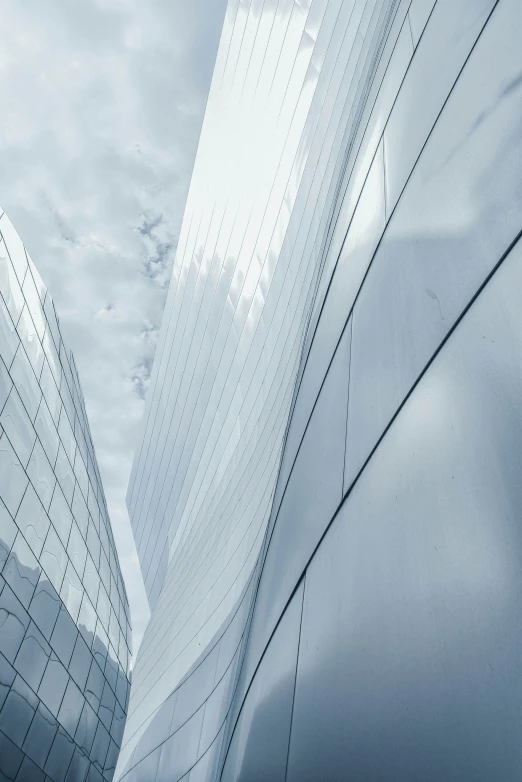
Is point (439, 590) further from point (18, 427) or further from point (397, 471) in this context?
point (18, 427)

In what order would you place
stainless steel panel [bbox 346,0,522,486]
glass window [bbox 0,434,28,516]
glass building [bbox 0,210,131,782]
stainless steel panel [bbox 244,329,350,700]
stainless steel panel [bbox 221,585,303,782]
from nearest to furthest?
stainless steel panel [bbox 346,0,522,486] → stainless steel panel [bbox 221,585,303,782] → stainless steel panel [bbox 244,329,350,700] → glass window [bbox 0,434,28,516] → glass building [bbox 0,210,131,782]

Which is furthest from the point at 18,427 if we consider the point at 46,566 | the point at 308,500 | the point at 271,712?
the point at 271,712

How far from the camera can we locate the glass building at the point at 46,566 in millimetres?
15805

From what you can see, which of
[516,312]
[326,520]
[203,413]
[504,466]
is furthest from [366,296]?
[203,413]

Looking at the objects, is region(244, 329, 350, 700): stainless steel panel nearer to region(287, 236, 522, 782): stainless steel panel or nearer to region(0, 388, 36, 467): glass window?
region(287, 236, 522, 782): stainless steel panel

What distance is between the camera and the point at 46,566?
17891 millimetres

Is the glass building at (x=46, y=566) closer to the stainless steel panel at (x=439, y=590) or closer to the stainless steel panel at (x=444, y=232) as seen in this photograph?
the stainless steel panel at (x=444, y=232)

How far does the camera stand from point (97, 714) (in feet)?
71.4

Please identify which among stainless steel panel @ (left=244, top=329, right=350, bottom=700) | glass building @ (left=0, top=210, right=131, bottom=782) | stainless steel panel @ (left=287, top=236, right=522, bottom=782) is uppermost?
glass building @ (left=0, top=210, right=131, bottom=782)

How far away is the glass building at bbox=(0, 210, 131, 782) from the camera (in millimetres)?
15805

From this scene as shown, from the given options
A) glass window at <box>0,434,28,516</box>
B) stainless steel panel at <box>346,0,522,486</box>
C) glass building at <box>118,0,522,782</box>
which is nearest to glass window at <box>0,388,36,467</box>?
glass window at <box>0,434,28,516</box>

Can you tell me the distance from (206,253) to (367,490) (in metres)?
20.9

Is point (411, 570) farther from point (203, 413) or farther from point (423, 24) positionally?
point (203, 413)

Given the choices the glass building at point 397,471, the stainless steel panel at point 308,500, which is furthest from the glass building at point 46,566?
the stainless steel panel at point 308,500
